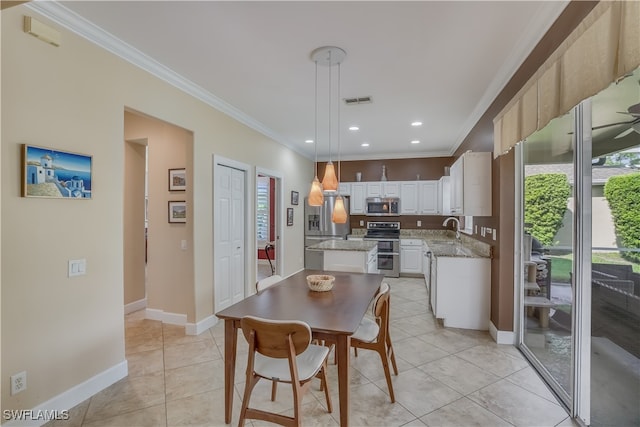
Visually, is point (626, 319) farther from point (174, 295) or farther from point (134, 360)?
point (174, 295)

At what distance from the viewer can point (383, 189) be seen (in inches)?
274

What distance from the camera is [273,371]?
1831 millimetres

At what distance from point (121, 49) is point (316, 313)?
2.63 metres

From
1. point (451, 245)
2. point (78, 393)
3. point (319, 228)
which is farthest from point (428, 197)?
point (78, 393)

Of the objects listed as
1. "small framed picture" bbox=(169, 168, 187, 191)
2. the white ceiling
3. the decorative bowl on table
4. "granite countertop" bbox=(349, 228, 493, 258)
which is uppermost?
the white ceiling

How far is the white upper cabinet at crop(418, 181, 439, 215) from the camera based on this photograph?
263 inches

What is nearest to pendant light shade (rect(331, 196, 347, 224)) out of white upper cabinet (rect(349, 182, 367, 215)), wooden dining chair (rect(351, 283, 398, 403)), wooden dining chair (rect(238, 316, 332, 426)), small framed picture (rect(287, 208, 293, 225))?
wooden dining chair (rect(351, 283, 398, 403))

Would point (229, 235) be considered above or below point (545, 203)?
below

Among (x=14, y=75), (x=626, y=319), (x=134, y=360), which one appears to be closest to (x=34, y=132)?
(x=14, y=75)

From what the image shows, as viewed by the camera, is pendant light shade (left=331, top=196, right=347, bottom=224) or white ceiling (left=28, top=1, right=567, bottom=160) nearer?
white ceiling (left=28, top=1, right=567, bottom=160)

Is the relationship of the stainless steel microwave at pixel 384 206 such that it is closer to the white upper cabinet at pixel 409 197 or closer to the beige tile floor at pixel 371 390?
the white upper cabinet at pixel 409 197

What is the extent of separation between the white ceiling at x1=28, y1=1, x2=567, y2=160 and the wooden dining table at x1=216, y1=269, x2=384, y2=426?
80.5 inches

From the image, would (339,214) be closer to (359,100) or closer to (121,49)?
(359,100)

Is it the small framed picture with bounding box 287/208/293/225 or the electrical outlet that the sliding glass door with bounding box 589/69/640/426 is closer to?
the electrical outlet
